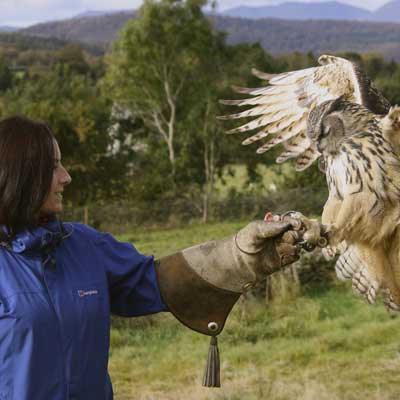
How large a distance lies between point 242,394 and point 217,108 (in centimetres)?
1948

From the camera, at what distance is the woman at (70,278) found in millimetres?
2146

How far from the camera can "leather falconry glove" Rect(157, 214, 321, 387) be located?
254 centimetres

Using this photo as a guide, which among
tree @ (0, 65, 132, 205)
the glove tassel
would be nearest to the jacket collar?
the glove tassel

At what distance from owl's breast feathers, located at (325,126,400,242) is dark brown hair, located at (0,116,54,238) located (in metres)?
1.27

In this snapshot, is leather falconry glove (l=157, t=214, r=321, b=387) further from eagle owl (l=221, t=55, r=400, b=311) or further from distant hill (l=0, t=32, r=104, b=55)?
distant hill (l=0, t=32, r=104, b=55)

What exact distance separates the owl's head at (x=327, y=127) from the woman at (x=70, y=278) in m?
0.80

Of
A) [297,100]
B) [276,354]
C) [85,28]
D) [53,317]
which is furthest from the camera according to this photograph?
[85,28]

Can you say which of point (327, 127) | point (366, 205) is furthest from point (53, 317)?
point (327, 127)

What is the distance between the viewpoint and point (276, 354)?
23.6 ft

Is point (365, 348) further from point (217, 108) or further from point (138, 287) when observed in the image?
point (217, 108)

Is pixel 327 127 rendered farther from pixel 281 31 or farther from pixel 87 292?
pixel 281 31

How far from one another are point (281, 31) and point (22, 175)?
135843 millimetres

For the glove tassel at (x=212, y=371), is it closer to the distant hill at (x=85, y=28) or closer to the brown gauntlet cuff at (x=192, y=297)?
the brown gauntlet cuff at (x=192, y=297)

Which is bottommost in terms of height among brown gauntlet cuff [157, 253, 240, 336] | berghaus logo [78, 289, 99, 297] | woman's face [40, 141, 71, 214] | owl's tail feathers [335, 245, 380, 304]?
owl's tail feathers [335, 245, 380, 304]
